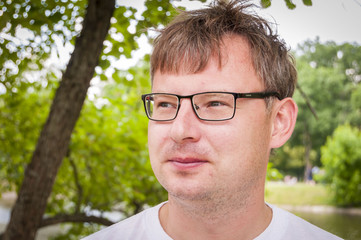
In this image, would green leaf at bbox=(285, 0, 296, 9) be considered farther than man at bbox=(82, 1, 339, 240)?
Yes

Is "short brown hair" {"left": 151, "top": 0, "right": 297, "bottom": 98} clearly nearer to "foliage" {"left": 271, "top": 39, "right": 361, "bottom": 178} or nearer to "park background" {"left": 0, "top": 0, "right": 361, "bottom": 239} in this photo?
"park background" {"left": 0, "top": 0, "right": 361, "bottom": 239}

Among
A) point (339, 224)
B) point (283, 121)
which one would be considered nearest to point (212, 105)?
point (283, 121)

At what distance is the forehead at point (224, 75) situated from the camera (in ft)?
5.01

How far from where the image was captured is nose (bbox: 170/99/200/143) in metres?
1.45

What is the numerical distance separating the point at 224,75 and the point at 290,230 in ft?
2.43

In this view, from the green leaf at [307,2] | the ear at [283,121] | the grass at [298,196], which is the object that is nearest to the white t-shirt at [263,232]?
the ear at [283,121]

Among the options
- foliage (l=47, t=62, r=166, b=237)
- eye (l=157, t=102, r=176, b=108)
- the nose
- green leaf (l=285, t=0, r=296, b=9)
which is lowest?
foliage (l=47, t=62, r=166, b=237)

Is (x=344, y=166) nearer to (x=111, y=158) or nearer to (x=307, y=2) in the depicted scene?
(x=111, y=158)

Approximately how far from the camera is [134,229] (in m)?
1.71

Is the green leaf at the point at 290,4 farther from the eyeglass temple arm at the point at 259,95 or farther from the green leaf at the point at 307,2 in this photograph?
the eyeglass temple arm at the point at 259,95

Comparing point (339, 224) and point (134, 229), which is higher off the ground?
point (134, 229)

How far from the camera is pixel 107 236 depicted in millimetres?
1696

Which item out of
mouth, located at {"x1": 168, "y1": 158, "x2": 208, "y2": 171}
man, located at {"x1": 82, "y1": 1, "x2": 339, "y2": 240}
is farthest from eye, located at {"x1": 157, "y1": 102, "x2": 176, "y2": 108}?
mouth, located at {"x1": 168, "y1": 158, "x2": 208, "y2": 171}

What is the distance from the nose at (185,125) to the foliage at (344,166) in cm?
2246
